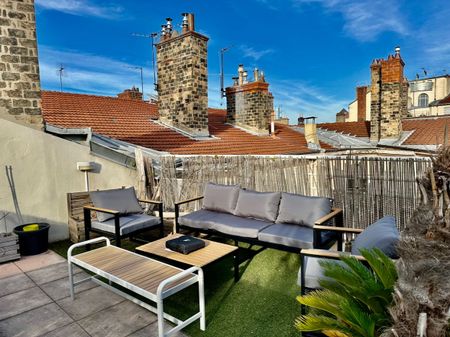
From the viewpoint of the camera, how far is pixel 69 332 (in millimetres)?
2730

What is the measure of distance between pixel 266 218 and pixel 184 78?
6689mm

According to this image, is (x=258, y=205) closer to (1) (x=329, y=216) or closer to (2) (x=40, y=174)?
(1) (x=329, y=216)

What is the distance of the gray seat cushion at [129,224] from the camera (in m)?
4.58

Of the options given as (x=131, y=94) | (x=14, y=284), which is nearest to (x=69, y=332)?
(x=14, y=284)

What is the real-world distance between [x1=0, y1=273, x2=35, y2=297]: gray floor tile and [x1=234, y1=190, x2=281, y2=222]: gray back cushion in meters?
3.05

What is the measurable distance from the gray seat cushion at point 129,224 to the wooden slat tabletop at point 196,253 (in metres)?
0.98

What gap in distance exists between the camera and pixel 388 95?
1187 centimetres

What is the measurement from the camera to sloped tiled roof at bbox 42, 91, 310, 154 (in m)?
8.22

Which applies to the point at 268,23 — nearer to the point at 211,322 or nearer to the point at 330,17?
the point at 330,17

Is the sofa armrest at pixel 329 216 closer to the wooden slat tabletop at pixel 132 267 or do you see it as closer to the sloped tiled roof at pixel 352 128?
the wooden slat tabletop at pixel 132 267

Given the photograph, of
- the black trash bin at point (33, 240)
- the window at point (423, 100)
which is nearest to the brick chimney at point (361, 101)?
the window at point (423, 100)

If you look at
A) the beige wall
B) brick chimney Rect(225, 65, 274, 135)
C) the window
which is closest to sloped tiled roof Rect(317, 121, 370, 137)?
brick chimney Rect(225, 65, 274, 135)

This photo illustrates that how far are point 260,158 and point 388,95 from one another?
30.2ft

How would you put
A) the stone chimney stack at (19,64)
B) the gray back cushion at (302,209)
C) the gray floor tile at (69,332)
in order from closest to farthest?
the gray floor tile at (69,332) < the gray back cushion at (302,209) < the stone chimney stack at (19,64)
